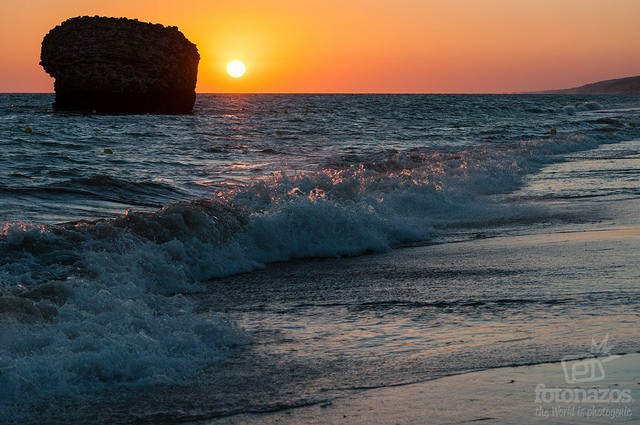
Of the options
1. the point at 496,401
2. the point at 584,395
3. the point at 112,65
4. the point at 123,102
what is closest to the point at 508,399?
the point at 496,401

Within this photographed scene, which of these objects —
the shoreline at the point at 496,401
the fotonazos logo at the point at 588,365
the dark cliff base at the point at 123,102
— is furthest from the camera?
the dark cliff base at the point at 123,102

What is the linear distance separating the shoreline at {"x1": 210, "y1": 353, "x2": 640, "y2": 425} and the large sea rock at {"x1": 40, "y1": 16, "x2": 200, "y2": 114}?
2409 inches

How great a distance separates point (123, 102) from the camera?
61.3 meters

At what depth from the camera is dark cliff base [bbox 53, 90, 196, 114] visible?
60031 millimetres

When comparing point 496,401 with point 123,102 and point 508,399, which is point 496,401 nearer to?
point 508,399

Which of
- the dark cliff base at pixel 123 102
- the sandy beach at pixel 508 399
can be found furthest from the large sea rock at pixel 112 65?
the sandy beach at pixel 508 399

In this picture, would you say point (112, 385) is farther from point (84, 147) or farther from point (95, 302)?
point (84, 147)

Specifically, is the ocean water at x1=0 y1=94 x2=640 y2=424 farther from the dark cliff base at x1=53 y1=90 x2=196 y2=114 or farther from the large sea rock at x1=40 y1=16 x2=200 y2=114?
the large sea rock at x1=40 y1=16 x2=200 y2=114

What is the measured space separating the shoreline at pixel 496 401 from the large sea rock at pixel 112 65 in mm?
61195

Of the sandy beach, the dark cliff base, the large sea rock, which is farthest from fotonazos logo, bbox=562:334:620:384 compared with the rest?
the large sea rock

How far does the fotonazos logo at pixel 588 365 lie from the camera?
11.2ft

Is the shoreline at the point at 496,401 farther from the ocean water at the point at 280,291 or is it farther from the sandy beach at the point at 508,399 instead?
the ocean water at the point at 280,291

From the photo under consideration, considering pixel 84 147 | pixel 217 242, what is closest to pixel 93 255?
pixel 217 242

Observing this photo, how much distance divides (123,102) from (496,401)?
62.1m
